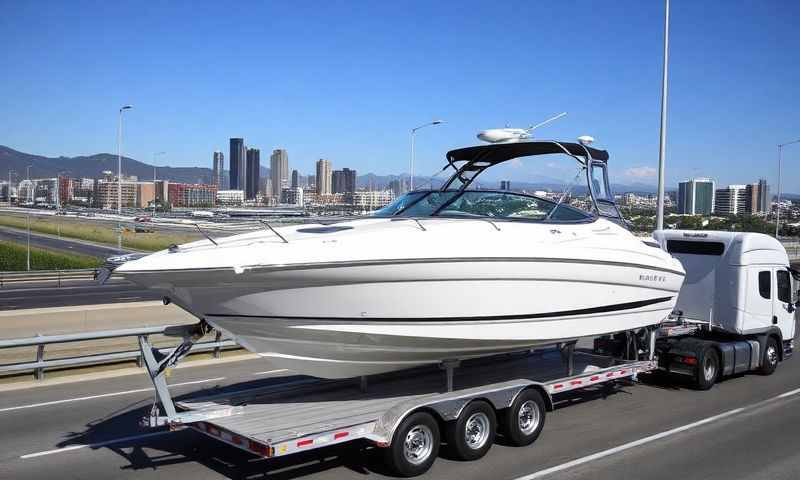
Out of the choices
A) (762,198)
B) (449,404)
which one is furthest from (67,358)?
(762,198)

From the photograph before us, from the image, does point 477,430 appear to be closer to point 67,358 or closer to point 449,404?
point 449,404

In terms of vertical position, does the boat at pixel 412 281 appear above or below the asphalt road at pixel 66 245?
above

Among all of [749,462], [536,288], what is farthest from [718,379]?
[536,288]

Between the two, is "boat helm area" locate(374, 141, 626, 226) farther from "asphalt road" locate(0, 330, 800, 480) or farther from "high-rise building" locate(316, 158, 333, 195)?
"high-rise building" locate(316, 158, 333, 195)

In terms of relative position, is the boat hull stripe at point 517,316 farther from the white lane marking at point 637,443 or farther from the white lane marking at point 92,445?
the white lane marking at point 92,445

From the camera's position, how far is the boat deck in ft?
21.2

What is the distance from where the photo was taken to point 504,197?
8.76 metres

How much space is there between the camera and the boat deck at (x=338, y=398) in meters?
6.45

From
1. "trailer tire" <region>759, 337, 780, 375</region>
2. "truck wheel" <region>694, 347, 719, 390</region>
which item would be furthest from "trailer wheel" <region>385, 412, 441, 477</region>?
"trailer tire" <region>759, 337, 780, 375</region>

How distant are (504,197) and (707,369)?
4664 millimetres

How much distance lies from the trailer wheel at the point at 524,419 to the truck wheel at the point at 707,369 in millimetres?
3817

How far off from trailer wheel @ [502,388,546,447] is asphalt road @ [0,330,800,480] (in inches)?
5.2

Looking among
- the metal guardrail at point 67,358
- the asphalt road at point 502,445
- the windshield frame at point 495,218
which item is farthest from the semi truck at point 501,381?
the metal guardrail at point 67,358

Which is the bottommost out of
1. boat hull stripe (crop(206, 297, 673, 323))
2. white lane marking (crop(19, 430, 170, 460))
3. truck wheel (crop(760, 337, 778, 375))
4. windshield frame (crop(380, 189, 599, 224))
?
white lane marking (crop(19, 430, 170, 460))
